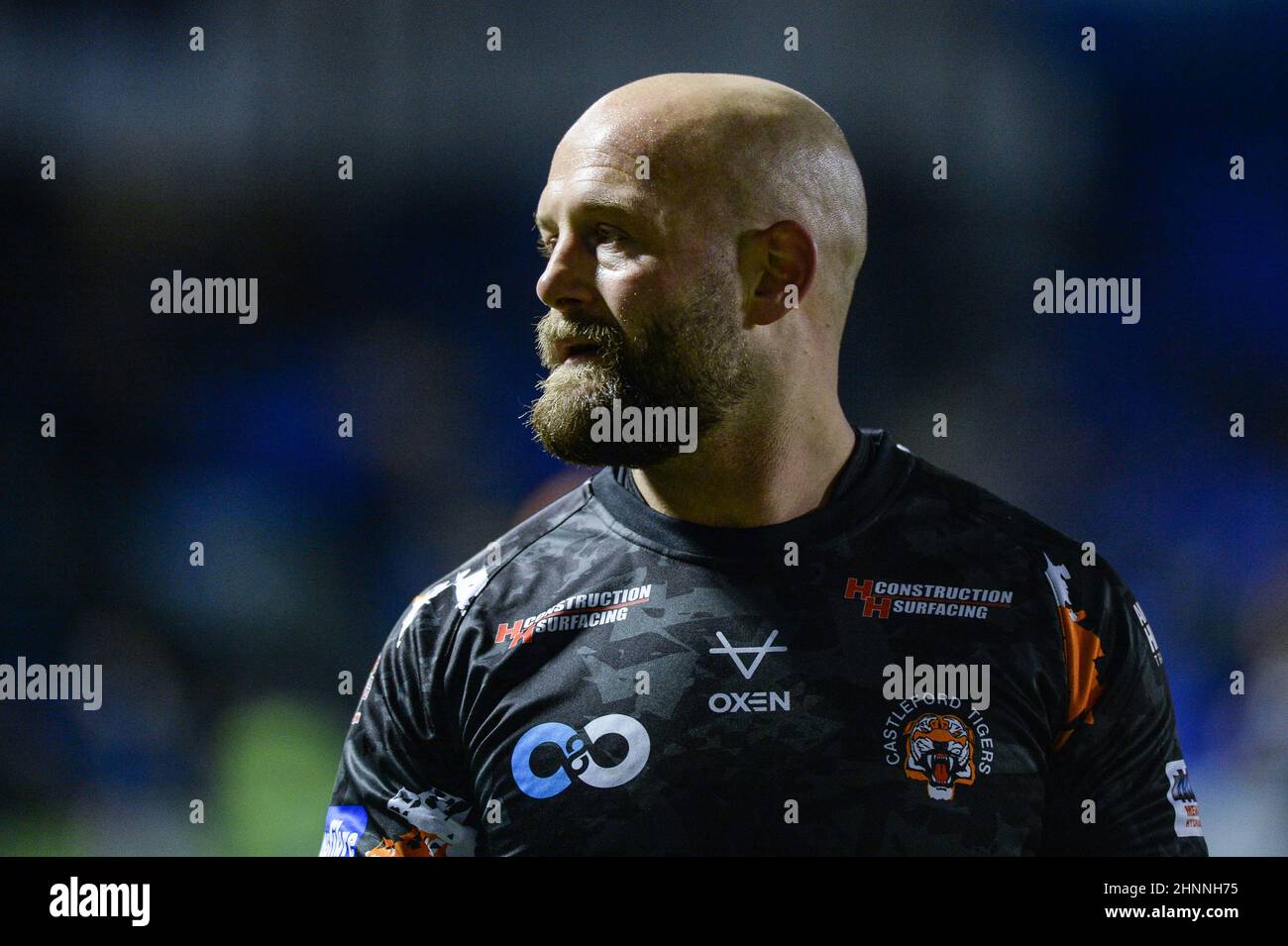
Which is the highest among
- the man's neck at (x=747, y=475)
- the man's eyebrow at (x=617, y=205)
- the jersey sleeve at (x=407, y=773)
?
the man's eyebrow at (x=617, y=205)

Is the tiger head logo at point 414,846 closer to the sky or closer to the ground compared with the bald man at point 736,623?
closer to the ground

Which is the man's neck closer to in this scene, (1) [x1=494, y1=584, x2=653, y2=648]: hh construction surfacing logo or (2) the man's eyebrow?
(1) [x1=494, y1=584, x2=653, y2=648]: hh construction surfacing logo

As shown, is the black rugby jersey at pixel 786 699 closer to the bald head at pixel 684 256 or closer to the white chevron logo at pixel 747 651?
the white chevron logo at pixel 747 651

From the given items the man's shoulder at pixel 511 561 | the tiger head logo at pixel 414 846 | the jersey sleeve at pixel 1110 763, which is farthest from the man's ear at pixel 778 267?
the tiger head logo at pixel 414 846

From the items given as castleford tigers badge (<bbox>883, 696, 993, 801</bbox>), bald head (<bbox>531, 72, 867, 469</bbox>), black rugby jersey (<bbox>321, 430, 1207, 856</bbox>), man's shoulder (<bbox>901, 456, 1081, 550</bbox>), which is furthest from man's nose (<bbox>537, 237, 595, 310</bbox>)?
castleford tigers badge (<bbox>883, 696, 993, 801</bbox>)

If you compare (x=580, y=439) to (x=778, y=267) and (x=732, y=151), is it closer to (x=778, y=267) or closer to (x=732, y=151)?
(x=778, y=267)

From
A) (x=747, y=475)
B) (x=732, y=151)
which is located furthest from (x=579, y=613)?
(x=732, y=151)

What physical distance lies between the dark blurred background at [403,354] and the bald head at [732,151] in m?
0.46

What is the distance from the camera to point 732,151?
2.63 meters

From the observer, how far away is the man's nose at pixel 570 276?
264 centimetres

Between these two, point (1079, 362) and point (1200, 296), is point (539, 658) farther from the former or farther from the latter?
point (1200, 296)

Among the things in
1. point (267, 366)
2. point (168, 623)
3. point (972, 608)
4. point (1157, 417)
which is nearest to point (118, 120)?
point (267, 366)

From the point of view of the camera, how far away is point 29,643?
3.47 m

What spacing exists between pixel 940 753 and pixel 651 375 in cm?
104
